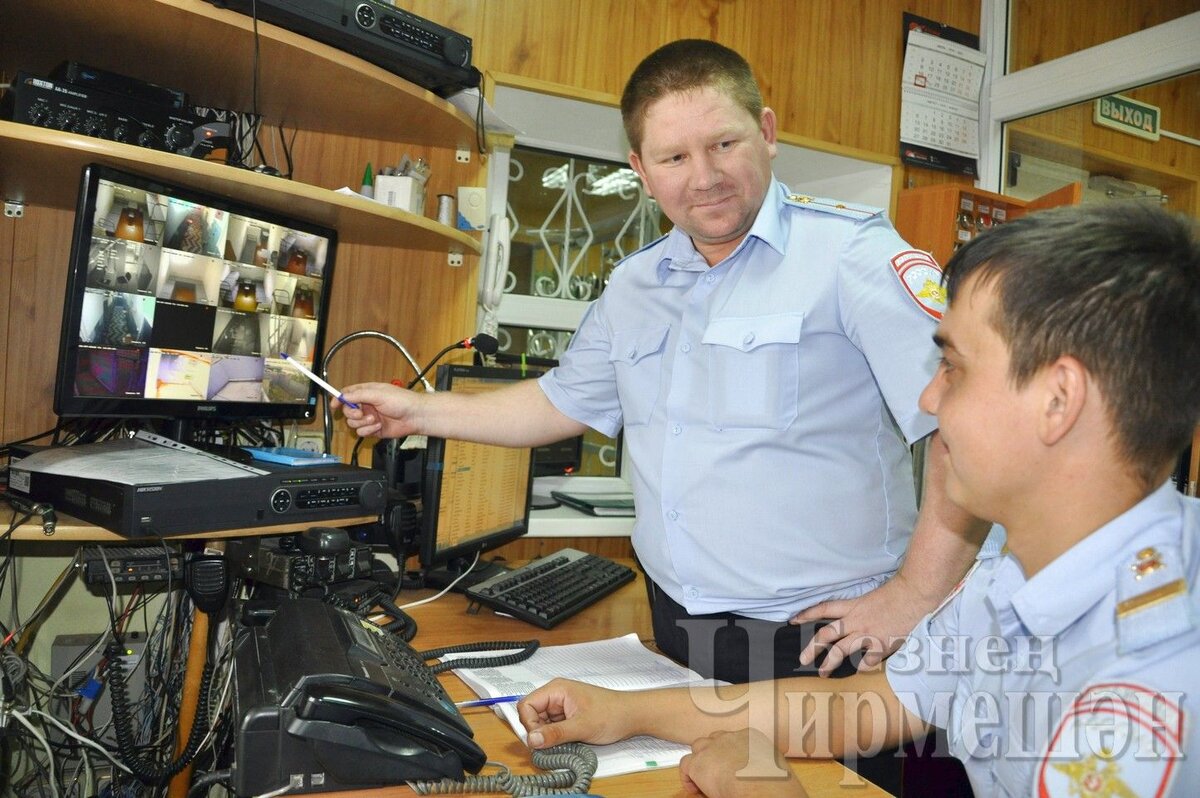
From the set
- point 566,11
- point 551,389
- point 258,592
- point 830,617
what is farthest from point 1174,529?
point 566,11

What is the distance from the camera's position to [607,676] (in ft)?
4.00

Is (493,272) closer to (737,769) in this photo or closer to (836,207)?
(836,207)

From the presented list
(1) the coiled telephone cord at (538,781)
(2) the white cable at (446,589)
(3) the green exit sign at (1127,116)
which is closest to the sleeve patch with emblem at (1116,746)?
(1) the coiled telephone cord at (538,781)

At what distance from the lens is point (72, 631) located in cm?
183

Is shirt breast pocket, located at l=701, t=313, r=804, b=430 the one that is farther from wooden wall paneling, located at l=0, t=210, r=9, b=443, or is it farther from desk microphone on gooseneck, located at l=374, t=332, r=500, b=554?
wooden wall paneling, located at l=0, t=210, r=9, b=443

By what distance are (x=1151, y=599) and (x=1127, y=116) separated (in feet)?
8.17

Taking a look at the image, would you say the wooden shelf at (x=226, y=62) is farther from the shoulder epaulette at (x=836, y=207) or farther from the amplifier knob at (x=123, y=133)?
the shoulder epaulette at (x=836, y=207)

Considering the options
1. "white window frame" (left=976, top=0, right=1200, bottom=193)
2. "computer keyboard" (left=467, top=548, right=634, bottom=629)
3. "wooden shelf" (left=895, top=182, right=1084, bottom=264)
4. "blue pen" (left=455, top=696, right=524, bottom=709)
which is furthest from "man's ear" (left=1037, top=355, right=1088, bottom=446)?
"white window frame" (left=976, top=0, right=1200, bottom=193)

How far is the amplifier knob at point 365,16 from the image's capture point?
1558 mm

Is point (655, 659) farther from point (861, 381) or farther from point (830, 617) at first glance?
point (861, 381)

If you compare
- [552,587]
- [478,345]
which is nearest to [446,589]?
[552,587]

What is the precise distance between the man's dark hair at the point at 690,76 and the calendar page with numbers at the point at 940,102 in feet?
5.07

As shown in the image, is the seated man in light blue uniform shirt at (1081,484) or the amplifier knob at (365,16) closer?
the seated man in light blue uniform shirt at (1081,484)

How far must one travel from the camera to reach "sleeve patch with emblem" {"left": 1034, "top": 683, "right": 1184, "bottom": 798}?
1.96 ft
